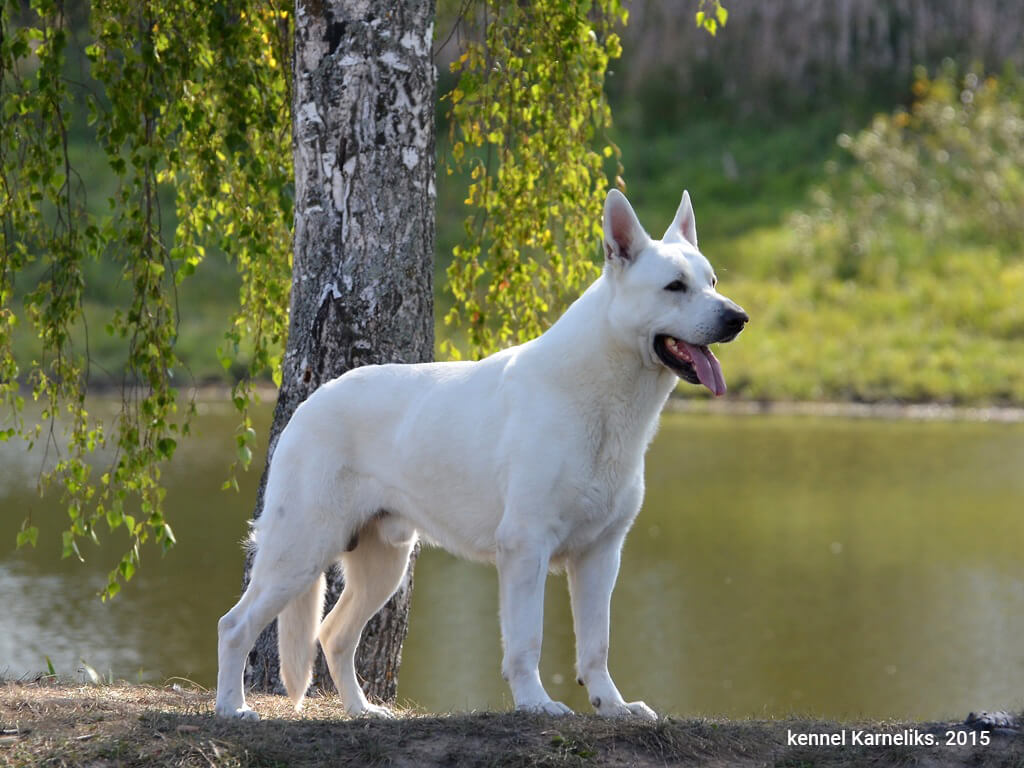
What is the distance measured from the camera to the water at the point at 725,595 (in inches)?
388

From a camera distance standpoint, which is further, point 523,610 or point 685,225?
point 685,225

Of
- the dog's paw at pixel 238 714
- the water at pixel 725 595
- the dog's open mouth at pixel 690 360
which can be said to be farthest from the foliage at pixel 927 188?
the dog's paw at pixel 238 714

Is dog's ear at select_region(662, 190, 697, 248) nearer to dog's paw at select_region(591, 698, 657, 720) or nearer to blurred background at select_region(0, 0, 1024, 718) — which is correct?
dog's paw at select_region(591, 698, 657, 720)

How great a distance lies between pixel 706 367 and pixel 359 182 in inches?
72.7

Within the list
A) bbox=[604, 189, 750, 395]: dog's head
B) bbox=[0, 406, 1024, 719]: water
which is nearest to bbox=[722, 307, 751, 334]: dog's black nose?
bbox=[604, 189, 750, 395]: dog's head

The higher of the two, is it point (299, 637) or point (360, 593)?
point (360, 593)

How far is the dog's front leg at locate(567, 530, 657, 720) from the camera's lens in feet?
14.8

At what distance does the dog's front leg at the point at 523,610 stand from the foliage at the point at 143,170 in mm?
1986

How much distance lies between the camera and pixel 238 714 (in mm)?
4508

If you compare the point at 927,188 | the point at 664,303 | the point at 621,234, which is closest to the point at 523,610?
the point at 664,303

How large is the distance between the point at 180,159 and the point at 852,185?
18922mm

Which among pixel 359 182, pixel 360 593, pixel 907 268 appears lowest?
pixel 360 593

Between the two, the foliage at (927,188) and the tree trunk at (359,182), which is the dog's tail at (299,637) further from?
the foliage at (927,188)

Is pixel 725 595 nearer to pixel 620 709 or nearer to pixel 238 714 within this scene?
pixel 620 709
